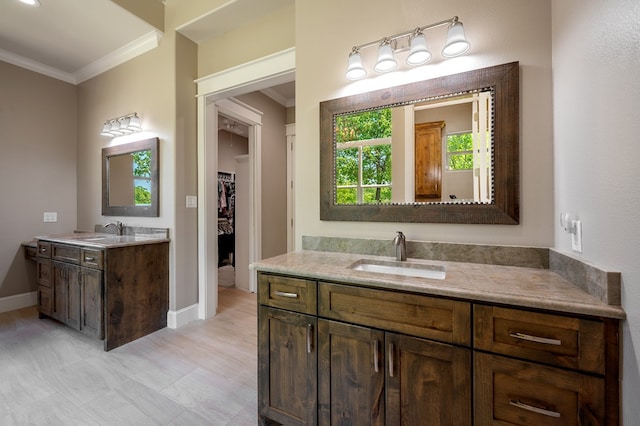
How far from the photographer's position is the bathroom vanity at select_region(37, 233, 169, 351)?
221 cm

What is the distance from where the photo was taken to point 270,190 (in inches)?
153

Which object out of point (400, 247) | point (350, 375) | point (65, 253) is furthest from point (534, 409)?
point (65, 253)

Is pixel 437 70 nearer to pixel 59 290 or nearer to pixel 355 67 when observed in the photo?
pixel 355 67

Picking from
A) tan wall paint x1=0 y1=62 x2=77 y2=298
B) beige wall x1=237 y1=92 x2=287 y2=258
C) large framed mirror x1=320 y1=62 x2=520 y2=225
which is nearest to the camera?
large framed mirror x1=320 y1=62 x2=520 y2=225

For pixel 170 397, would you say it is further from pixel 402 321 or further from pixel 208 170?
pixel 208 170

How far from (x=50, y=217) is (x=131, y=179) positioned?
1.43 meters

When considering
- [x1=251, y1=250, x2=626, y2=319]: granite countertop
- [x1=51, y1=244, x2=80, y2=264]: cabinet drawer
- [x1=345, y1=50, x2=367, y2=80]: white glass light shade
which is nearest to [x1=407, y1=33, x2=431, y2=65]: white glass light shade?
[x1=345, y1=50, x2=367, y2=80]: white glass light shade

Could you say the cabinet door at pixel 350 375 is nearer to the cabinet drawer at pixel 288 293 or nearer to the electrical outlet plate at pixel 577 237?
the cabinet drawer at pixel 288 293

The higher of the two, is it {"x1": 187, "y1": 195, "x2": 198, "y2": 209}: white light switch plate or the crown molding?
the crown molding

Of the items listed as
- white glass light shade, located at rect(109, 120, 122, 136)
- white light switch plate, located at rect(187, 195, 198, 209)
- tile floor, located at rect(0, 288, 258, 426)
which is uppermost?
white glass light shade, located at rect(109, 120, 122, 136)

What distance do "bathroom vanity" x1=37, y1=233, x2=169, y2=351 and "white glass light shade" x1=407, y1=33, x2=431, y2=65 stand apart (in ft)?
8.65

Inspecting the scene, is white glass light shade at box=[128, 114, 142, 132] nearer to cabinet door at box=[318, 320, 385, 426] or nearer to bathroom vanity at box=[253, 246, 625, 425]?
bathroom vanity at box=[253, 246, 625, 425]

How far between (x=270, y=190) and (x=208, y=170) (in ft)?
3.81

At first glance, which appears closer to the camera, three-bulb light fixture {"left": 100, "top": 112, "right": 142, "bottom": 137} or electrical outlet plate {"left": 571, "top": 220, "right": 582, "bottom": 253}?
electrical outlet plate {"left": 571, "top": 220, "right": 582, "bottom": 253}
